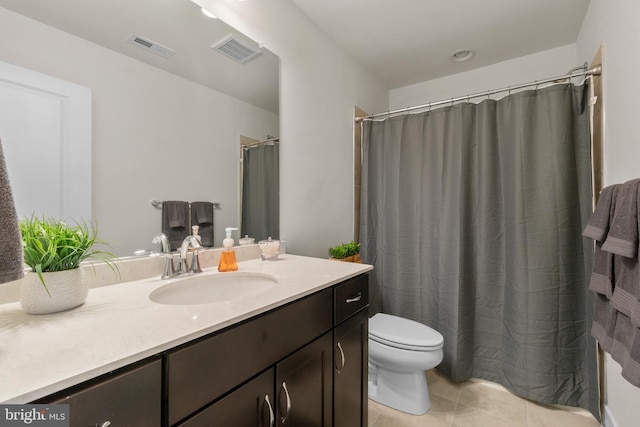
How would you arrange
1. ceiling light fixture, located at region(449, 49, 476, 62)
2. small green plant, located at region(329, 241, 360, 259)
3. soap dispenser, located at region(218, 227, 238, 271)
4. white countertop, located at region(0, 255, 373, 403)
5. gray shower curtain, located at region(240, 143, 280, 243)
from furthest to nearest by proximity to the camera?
ceiling light fixture, located at region(449, 49, 476, 62) → small green plant, located at region(329, 241, 360, 259) → gray shower curtain, located at region(240, 143, 280, 243) → soap dispenser, located at region(218, 227, 238, 271) → white countertop, located at region(0, 255, 373, 403)

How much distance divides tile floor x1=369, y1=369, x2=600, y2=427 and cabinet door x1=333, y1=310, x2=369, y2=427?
469 mm

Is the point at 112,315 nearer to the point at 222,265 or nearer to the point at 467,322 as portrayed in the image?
the point at 222,265

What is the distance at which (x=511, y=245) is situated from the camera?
172 cm

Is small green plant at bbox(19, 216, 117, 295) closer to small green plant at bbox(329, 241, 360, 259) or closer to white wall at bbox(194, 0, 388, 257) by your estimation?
white wall at bbox(194, 0, 388, 257)

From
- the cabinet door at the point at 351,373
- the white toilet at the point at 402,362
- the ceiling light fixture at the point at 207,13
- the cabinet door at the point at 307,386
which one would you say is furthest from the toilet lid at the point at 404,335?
the ceiling light fixture at the point at 207,13

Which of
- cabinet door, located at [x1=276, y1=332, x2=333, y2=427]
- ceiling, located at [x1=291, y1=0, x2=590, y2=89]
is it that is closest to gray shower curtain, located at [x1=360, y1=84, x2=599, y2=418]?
ceiling, located at [x1=291, y1=0, x2=590, y2=89]

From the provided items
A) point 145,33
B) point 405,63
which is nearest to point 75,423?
point 145,33

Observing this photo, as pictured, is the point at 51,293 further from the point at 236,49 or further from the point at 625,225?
the point at 625,225

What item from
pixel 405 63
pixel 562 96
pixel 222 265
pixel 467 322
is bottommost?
pixel 467 322

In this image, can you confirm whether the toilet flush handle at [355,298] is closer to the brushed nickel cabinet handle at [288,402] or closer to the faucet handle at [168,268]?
the brushed nickel cabinet handle at [288,402]

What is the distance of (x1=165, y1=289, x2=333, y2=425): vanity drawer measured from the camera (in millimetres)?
581

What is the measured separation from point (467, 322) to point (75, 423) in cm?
197

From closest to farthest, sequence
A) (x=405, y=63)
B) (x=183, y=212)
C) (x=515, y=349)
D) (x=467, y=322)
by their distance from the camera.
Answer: (x=183, y=212)
(x=515, y=349)
(x=467, y=322)
(x=405, y=63)

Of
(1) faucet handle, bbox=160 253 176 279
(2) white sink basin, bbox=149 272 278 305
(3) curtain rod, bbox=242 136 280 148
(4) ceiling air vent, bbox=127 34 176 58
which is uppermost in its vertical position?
(4) ceiling air vent, bbox=127 34 176 58
